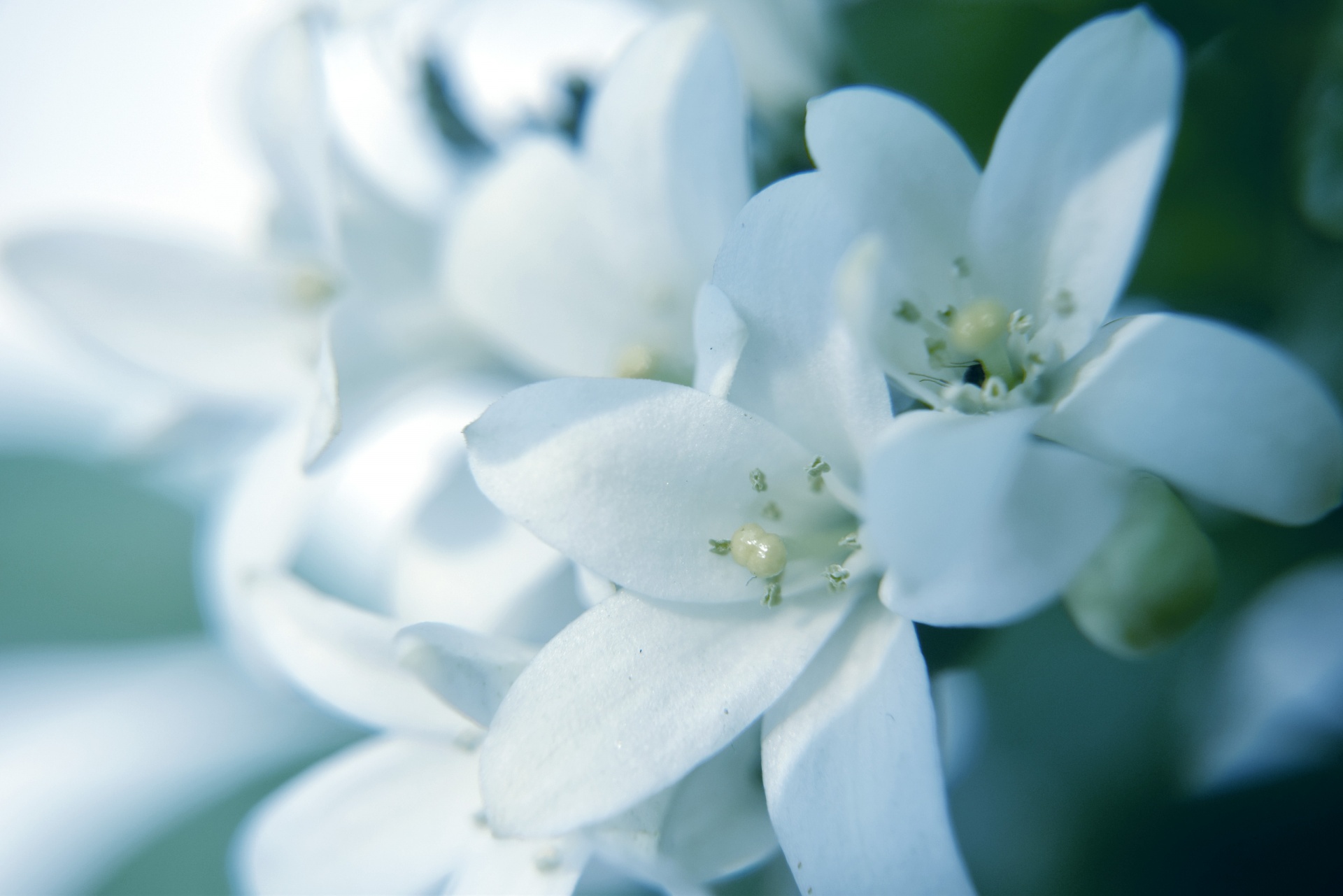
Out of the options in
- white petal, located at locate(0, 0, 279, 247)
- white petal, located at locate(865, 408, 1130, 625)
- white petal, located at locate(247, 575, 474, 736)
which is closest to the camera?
white petal, located at locate(865, 408, 1130, 625)

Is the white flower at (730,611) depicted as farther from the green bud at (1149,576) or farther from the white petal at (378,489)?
the white petal at (378,489)

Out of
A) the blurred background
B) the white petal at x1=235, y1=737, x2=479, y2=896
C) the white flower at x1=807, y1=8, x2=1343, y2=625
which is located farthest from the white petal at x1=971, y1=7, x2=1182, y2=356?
the white petal at x1=235, y1=737, x2=479, y2=896

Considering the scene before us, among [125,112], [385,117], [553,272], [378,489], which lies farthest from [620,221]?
[125,112]

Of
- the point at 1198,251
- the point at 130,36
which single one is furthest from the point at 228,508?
the point at 130,36

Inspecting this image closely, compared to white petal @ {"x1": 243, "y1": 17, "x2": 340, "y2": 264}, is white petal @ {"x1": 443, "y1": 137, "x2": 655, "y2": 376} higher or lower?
white petal @ {"x1": 243, "y1": 17, "x2": 340, "y2": 264}

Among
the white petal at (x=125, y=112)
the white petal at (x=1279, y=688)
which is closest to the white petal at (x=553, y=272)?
the white petal at (x=1279, y=688)

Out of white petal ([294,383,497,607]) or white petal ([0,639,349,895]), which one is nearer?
white petal ([294,383,497,607])

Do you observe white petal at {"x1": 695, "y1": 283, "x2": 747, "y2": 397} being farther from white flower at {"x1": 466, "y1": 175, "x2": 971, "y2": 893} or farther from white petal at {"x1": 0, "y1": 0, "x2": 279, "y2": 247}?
white petal at {"x1": 0, "y1": 0, "x2": 279, "y2": 247}

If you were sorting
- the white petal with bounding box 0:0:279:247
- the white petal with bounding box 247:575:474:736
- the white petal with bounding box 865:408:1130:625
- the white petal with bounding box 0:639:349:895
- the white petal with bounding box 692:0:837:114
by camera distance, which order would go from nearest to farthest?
1. the white petal with bounding box 865:408:1130:625
2. the white petal with bounding box 247:575:474:736
3. the white petal with bounding box 692:0:837:114
4. the white petal with bounding box 0:639:349:895
5. the white petal with bounding box 0:0:279:247

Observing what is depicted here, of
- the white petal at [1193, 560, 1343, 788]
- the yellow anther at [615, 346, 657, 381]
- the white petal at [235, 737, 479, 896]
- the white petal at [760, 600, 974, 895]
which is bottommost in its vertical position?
the white petal at [1193, 560, 1343, 788]
